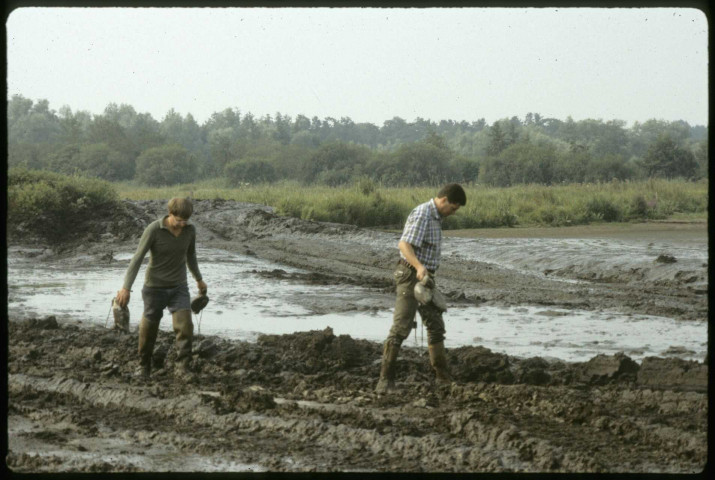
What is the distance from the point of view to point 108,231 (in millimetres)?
25562

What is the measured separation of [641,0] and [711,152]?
96cm

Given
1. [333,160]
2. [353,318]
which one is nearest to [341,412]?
[353,318]

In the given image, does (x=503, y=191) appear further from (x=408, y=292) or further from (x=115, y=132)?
(x=115, y=132)

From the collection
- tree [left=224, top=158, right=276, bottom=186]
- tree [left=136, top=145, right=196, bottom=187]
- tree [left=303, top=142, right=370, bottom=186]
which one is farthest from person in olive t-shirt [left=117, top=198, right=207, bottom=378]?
tree [left=224, top=158, right=276, bottom=186]

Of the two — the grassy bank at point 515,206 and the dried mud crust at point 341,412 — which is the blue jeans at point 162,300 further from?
the grassy bank at point 515,206

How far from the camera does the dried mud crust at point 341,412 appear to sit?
6016 millimetres

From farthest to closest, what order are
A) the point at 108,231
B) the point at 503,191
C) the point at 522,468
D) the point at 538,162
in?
the point at 538,162, the point at 503,191, the point at 108,231, the point at 522,468

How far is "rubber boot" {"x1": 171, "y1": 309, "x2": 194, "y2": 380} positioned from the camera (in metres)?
8.57

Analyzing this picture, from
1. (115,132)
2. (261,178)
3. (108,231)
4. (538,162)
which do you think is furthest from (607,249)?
(115,132)

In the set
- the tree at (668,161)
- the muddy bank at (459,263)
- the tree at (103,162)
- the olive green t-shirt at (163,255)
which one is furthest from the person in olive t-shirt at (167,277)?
the tree at (103,162)

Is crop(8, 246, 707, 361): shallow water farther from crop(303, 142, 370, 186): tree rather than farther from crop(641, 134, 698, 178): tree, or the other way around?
crop(303, 142, 370, 186): tree

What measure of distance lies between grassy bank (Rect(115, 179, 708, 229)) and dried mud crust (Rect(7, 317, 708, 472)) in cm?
1957

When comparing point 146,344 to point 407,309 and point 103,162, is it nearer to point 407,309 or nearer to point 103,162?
point 407,309

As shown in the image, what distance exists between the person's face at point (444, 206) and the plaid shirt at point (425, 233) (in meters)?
0.04
